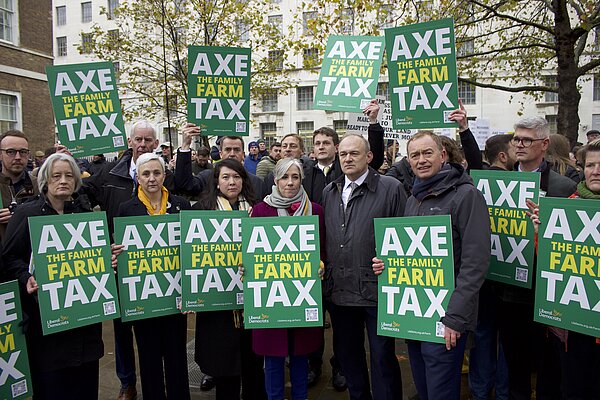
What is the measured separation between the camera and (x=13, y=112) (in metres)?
20.1

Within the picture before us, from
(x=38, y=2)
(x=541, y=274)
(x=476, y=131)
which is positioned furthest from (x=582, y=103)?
(x=541, y=274)

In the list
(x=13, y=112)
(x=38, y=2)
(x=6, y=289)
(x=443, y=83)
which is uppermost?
(x=38, y=2)

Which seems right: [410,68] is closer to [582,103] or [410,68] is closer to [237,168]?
[237,168]

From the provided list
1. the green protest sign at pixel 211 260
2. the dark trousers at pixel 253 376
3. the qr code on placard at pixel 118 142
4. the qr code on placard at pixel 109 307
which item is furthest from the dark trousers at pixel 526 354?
the qr code on placard at pixel 118 142

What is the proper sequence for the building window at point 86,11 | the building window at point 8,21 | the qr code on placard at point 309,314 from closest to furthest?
the qr code on placard at point 309,314
the building window at point 8,21
the building window at point 86,11

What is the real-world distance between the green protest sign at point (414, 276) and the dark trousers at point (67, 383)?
2.11 meters

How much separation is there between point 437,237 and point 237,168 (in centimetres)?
174

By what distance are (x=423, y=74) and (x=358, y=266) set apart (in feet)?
6.21

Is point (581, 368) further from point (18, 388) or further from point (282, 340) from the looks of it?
point (18, 388)

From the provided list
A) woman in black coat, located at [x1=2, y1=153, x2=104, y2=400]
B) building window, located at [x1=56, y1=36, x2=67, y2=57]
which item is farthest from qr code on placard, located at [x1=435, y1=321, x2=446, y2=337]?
building window, located at [x1=56, y1=36, x2=67, y2=57]

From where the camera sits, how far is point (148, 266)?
367cm

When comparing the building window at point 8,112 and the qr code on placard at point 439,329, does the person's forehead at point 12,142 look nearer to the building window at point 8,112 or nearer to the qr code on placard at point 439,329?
the qr code on placard at point 439,329

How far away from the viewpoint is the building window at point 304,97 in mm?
39125

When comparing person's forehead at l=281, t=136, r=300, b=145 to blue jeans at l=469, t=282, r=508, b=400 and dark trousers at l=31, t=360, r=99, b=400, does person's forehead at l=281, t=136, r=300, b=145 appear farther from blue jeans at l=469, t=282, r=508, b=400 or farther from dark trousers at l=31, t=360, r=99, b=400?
dark trousers at l=31, t=360, r=99, b=400
